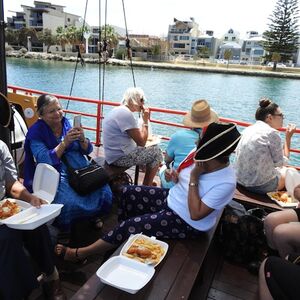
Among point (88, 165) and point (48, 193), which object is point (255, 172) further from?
point (48, 193)

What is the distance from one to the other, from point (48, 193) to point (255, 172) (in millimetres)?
1638

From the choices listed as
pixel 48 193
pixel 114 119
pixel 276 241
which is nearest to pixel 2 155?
pixel 48 193

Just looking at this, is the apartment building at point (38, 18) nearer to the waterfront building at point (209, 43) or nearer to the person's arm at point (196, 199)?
the waterfront building at point (209, 43)

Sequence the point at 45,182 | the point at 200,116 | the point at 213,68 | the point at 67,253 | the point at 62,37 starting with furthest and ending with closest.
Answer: the point at 62,37 → the point at 213,68 → the point at 200,116 → the point at 45,182 → the point at 67,253

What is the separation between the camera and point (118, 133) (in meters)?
2.83

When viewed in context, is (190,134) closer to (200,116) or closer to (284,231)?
(200,116)

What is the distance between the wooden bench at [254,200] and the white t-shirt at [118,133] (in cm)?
110

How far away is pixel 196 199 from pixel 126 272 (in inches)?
21.3

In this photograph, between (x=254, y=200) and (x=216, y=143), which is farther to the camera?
(x=254, y=200)

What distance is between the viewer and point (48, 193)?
2092 mm

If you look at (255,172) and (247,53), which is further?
(247,53)

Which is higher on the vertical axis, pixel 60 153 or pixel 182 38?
pixel 182 38

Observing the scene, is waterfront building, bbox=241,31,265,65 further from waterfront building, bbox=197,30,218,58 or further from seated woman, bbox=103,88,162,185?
seated woman, bbox=103,88,162,185

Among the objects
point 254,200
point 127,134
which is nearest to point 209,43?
point 127,134
